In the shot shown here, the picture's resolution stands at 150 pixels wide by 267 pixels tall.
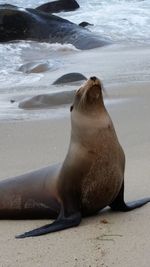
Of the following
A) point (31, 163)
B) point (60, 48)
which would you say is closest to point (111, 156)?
point (31, 163)

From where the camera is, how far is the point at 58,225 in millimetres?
3127

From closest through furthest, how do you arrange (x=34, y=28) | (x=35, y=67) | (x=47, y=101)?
1. (x=47, y=101)
2. (x=35, y=67)
3. (x=34, y=28)

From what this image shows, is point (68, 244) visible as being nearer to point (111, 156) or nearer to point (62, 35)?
point (111, 156)

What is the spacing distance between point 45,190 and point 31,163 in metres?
1.16

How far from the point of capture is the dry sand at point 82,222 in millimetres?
2658

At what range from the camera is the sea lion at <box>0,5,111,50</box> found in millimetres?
13589

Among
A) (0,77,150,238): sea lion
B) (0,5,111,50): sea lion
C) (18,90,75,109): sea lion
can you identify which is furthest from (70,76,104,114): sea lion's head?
(0,5,111,50): sea lion

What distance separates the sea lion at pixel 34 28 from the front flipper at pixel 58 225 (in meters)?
10.1

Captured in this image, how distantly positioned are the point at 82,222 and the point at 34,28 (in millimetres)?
11334

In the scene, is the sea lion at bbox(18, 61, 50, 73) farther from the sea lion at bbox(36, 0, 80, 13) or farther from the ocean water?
the sea lion at bbox(36, 0, 80, 13)

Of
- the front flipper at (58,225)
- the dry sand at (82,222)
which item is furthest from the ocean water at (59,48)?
the front flipper at (58,225)

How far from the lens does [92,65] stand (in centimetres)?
912

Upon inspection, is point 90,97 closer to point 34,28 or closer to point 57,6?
point 34,28

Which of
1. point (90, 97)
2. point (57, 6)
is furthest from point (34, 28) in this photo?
point (90, 97)
